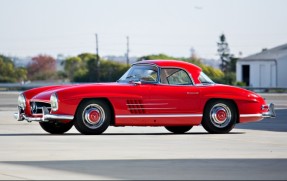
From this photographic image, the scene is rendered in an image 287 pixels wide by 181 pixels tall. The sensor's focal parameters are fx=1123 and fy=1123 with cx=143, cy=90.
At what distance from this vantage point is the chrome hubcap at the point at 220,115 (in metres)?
21.2

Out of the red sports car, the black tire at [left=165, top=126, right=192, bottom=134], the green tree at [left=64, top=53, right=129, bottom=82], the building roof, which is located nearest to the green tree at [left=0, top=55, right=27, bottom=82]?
the green tree at [left=64, top=53, right=129, bottom=82]

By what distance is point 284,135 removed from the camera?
2084 centimetres

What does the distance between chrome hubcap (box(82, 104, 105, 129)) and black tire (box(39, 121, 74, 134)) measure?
38.6 inches

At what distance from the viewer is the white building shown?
88.2 m

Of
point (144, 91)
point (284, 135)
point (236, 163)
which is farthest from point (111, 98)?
point (236, 163)

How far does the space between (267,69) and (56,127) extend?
227 ft

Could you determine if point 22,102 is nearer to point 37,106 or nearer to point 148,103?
point 37,106

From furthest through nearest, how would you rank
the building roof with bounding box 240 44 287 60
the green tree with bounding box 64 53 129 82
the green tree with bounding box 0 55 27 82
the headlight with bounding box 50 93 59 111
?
the green tree with bounding box 0 55 27 82
the green tree with bounding box 64 53 129 82
the building roof with bounding box 240 44 287 60
the headlight with bounding box 50 93 59 111

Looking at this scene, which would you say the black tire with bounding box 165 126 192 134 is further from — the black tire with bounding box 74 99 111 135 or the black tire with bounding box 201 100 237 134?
the black tire with bounding box 74 99 111 135

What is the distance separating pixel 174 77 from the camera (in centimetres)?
2131

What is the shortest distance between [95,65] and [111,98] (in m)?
105

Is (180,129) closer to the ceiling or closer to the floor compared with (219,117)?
closer to the floor

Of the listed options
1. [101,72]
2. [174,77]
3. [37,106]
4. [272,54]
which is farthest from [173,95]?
[101,72]

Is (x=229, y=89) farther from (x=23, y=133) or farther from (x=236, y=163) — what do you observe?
(x=236, y=163)
